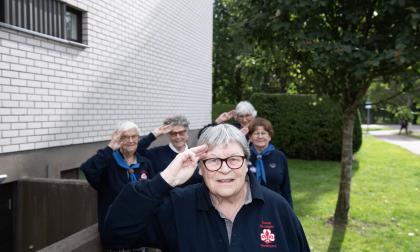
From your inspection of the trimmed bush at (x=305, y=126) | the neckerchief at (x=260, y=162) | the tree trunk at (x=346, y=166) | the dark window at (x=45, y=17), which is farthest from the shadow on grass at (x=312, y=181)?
the dark window at (x=45, y=17)

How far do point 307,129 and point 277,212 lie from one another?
1314 cm

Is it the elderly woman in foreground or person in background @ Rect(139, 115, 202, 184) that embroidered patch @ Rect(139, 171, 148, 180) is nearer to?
person in background @ Rect(139, 115, 202, 184)

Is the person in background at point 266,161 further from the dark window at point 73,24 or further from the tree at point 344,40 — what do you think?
the dark window at point 73,24

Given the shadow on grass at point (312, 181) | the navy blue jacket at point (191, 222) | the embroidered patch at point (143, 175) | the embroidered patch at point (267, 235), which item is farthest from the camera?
the shadow on grass at point (312, 181)

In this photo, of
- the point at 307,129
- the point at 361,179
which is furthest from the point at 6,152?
the point at 307,129

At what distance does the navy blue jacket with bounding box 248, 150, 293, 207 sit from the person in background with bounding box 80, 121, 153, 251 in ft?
3.86

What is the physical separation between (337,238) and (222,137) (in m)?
4.94

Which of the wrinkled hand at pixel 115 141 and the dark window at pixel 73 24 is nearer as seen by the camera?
the wrinkled hand at pixel 115 141

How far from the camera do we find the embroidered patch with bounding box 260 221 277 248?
2084 millimetres

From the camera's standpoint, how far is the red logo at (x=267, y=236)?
2.09 metres

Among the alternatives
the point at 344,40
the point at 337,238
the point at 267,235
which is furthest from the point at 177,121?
the point at 337,238

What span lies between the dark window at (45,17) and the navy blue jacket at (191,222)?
3562 millimetres

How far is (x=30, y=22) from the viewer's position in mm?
4984

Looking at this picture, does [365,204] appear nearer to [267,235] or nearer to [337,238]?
[337,238]
